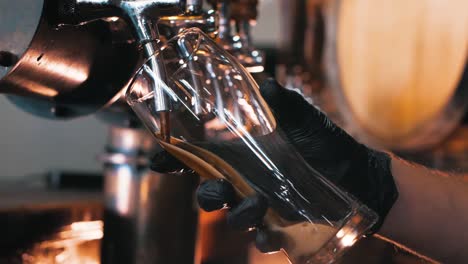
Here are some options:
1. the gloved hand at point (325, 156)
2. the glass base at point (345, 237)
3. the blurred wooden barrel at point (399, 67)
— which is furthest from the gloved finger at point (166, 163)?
the blurred wooden barrel at point (399, 67)

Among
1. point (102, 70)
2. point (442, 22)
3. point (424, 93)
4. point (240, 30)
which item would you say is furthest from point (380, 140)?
point (102, 70)

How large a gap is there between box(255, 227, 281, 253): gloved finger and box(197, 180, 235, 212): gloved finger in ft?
0.12

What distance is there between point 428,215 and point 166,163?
308 millimetres

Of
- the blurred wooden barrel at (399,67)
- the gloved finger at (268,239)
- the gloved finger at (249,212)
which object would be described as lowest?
the blurred wooden barrel at (399,67)

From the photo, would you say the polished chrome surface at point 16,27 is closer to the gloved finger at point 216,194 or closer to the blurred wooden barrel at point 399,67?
the gloved finger at point 216,194

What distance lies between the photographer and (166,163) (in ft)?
2.00

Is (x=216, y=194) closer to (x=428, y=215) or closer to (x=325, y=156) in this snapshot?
(x=325, y=156)

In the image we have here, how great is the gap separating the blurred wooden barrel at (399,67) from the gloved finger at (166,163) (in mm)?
992

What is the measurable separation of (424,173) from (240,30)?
0.97 feet

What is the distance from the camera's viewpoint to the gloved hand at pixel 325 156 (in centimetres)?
60

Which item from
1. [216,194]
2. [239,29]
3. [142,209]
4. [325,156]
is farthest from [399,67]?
[216,194]

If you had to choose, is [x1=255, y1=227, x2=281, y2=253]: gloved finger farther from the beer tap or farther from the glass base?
the beer tap

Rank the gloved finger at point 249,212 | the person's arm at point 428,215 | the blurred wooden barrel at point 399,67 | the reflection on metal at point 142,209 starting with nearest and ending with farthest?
the gloved finger at point 249,212 → the person's arm at point 428,215 → the reflection on metal at point 142,209 → the blurred wooden barrel at point 399,67

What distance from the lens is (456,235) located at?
29.6 inches
